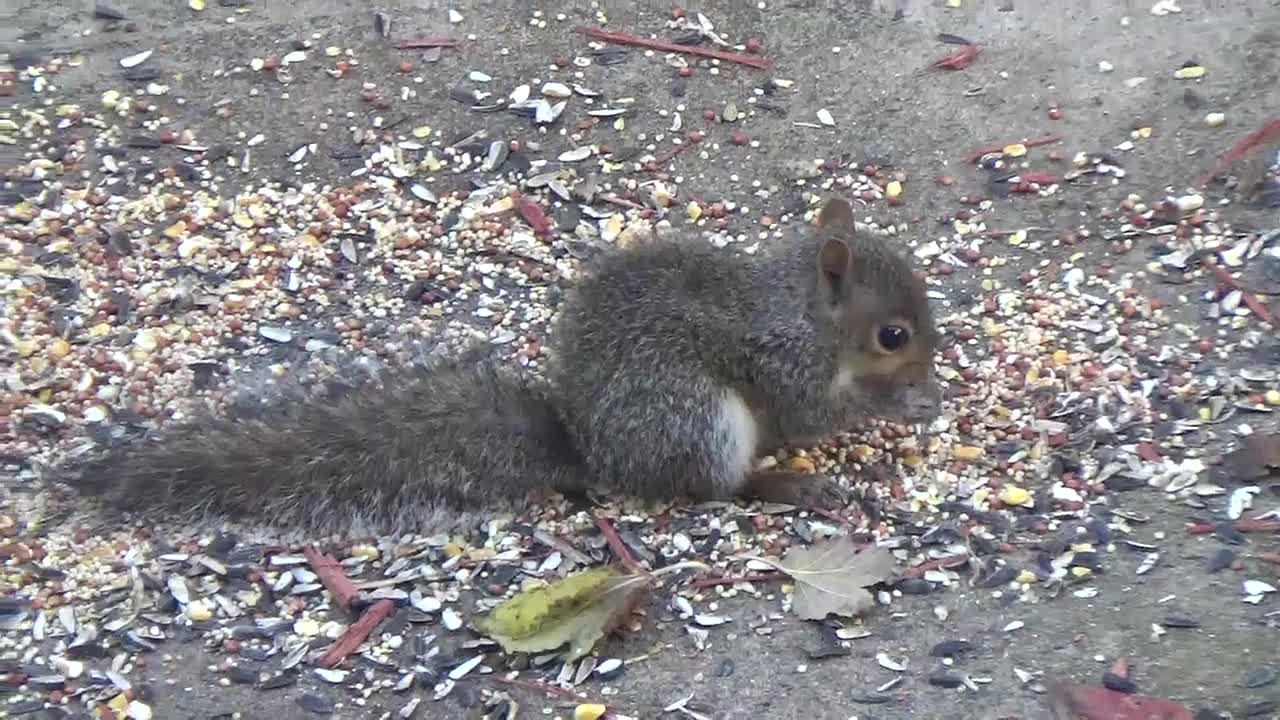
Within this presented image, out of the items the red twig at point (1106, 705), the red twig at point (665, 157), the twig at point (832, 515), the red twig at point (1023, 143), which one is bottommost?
the red twig at point (1106, 705)

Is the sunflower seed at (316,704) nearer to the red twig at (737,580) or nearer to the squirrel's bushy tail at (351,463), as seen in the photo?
the squirrel's bushy tail at (351,463)

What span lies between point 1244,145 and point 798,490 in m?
2.03

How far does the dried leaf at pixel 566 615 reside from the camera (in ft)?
11.7

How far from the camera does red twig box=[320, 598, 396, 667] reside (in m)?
3.60

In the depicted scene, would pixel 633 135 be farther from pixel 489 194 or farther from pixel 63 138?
pixel 63 138

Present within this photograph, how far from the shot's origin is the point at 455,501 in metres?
4.01

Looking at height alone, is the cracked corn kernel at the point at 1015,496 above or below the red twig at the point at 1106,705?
above

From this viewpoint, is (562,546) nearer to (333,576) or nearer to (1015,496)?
(333,576)

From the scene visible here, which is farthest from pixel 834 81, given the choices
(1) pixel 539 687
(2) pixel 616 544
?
(1) pixel 539 687

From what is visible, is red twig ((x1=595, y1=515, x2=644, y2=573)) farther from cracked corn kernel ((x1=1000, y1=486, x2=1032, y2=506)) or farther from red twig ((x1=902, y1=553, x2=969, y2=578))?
cracked corn kernel ((x1=1000, y1=486, x2=1032, y2=506))

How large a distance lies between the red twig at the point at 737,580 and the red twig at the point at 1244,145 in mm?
2230

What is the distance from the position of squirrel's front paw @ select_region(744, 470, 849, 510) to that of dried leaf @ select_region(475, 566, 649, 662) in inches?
25.3

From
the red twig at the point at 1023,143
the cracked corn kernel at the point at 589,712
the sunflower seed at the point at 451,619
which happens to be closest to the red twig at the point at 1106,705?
the cracked corn kernel at the point at 589,712

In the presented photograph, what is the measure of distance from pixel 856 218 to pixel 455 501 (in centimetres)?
190
